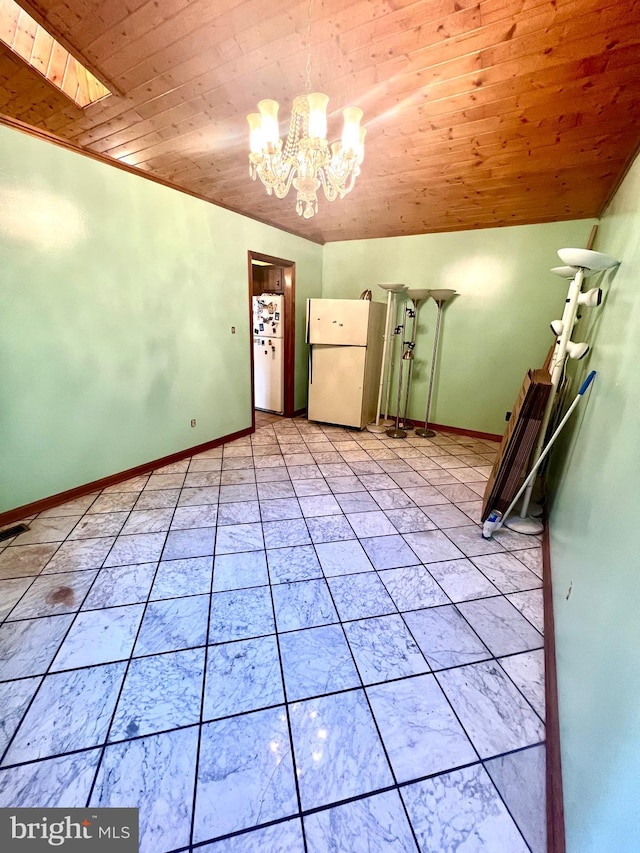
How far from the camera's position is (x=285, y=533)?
7.82ft

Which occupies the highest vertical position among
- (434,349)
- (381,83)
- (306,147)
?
(381,83)

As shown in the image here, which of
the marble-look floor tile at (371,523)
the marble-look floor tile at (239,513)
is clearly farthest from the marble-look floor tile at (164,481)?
the marble-look floor tile at (371,523)

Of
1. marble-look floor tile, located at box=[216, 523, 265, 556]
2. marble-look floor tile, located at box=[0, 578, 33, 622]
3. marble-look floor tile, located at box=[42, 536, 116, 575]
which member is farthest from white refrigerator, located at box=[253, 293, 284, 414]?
marble-look floor tile, located at box=[0, 578, 33, 622]

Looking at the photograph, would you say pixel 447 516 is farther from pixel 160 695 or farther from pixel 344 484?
pixel 160 695

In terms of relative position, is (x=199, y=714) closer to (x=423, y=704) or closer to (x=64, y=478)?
(x=423, y=704)

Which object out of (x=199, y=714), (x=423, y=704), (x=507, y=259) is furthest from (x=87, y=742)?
(x=507, y=259)

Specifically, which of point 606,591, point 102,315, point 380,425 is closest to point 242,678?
point 606,591

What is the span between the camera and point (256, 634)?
1608mm

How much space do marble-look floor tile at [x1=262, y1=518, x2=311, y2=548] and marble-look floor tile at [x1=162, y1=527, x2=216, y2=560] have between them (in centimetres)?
37

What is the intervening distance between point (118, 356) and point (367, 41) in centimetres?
262

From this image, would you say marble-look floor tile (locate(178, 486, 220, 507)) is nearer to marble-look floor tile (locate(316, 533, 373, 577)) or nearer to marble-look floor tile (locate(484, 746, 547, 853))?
marble-look floor tile (locate(316, 533, 373, 577))

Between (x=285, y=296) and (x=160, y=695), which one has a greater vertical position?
(x=285, y=296)

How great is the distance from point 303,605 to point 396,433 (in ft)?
10.0

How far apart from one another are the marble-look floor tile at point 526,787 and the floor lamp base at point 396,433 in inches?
135
